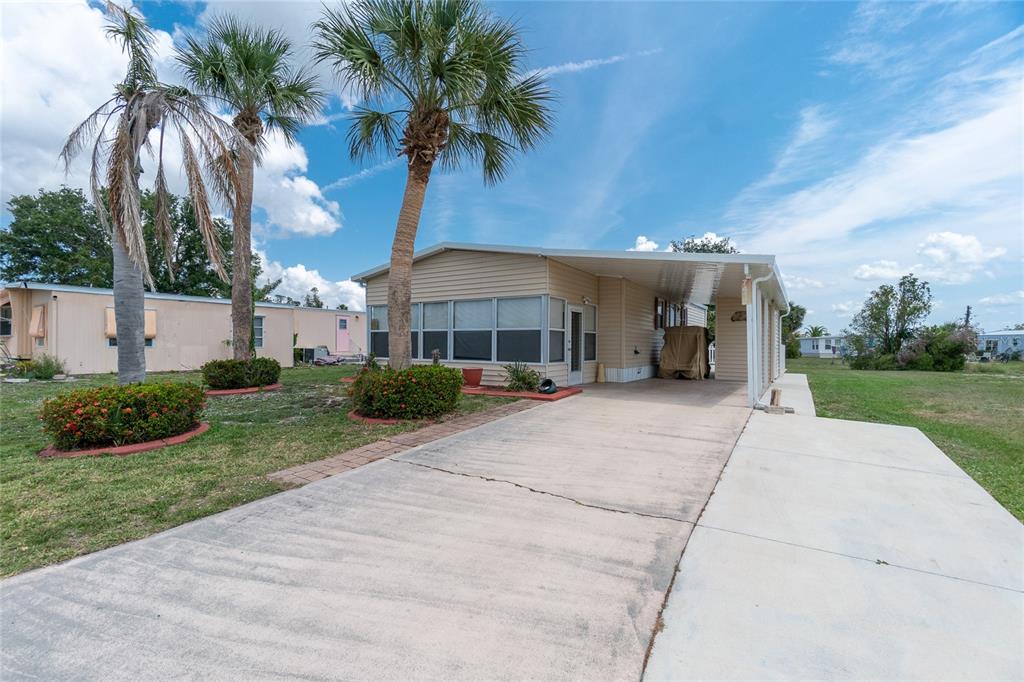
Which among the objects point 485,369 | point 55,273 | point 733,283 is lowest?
point 485,369

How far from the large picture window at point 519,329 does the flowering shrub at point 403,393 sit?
3.32 metres

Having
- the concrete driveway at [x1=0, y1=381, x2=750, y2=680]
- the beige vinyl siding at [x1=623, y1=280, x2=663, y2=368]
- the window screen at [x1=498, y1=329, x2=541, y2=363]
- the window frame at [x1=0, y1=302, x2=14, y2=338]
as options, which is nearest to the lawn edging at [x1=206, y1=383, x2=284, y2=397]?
the window screen at [x1=498, y1=329, x2=541, y2=363]

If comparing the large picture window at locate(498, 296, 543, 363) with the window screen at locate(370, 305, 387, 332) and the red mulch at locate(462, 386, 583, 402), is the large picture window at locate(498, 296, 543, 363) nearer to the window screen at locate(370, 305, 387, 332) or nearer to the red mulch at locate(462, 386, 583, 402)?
the red mulch at locate(462, 386, 583, 402)

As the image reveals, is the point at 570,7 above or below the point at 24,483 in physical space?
above

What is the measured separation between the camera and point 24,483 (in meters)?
3.85

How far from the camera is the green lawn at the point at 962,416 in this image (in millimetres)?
4492

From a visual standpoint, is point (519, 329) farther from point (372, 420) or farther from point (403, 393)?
point (372, 420)

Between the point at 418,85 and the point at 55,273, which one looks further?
the point at 55,273

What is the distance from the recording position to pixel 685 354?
13.9 meters

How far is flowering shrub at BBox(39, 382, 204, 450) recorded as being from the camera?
4.77m

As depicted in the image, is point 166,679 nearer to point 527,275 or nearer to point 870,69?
point 527,275

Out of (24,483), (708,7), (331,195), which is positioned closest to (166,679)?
(24,483)

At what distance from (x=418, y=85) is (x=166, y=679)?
7.57 meters

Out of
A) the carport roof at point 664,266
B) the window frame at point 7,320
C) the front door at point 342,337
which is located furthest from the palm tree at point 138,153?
the front door at point 342,337
